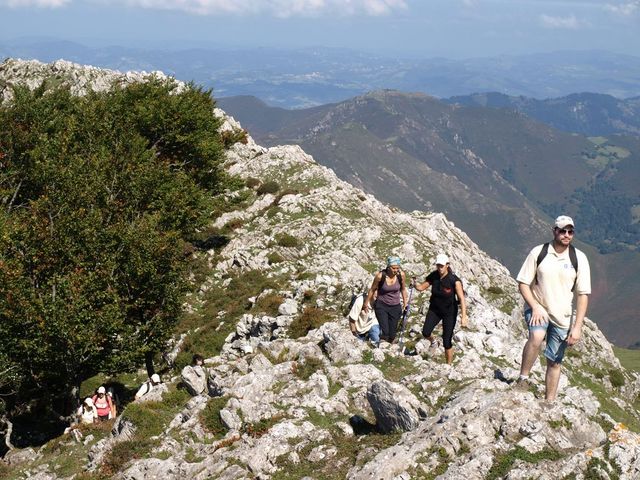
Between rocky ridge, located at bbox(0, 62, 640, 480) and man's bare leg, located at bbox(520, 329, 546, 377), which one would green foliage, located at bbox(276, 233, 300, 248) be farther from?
man's bare leg, located at bbox(520, 329, 546, 377)

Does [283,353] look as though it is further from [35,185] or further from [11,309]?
[35,185]

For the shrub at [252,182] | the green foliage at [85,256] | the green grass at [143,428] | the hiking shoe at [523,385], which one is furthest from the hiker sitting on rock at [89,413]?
the shrub at [252,182]

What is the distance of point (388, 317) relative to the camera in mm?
20734

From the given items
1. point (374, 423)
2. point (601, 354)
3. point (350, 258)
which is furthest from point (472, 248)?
point (374, 423)

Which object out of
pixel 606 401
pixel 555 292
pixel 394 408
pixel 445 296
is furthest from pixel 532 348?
pixel 606 401

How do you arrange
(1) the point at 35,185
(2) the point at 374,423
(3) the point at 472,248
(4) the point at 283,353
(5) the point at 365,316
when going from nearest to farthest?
(2) the point at 374,423, (5) the point at 365,316, (4) the point at 283,353, (1) the point at 35,185, (3) the point at 472,248

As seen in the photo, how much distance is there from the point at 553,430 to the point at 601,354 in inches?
1495

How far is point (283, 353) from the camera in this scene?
2311cm

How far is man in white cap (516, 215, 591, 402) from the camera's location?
12141 millimetres

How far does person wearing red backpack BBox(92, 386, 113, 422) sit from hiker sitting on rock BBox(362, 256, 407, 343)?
12303 mm

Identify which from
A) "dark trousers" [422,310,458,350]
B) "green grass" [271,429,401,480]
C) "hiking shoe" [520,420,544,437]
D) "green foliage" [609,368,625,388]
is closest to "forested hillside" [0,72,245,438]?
Answer: "green grass" [271,429,401,480]

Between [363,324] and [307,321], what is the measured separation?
7.09m

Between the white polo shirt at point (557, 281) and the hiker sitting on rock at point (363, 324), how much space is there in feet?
31.9

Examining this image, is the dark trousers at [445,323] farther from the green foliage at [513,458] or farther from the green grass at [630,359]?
the green grass at [630,359]
